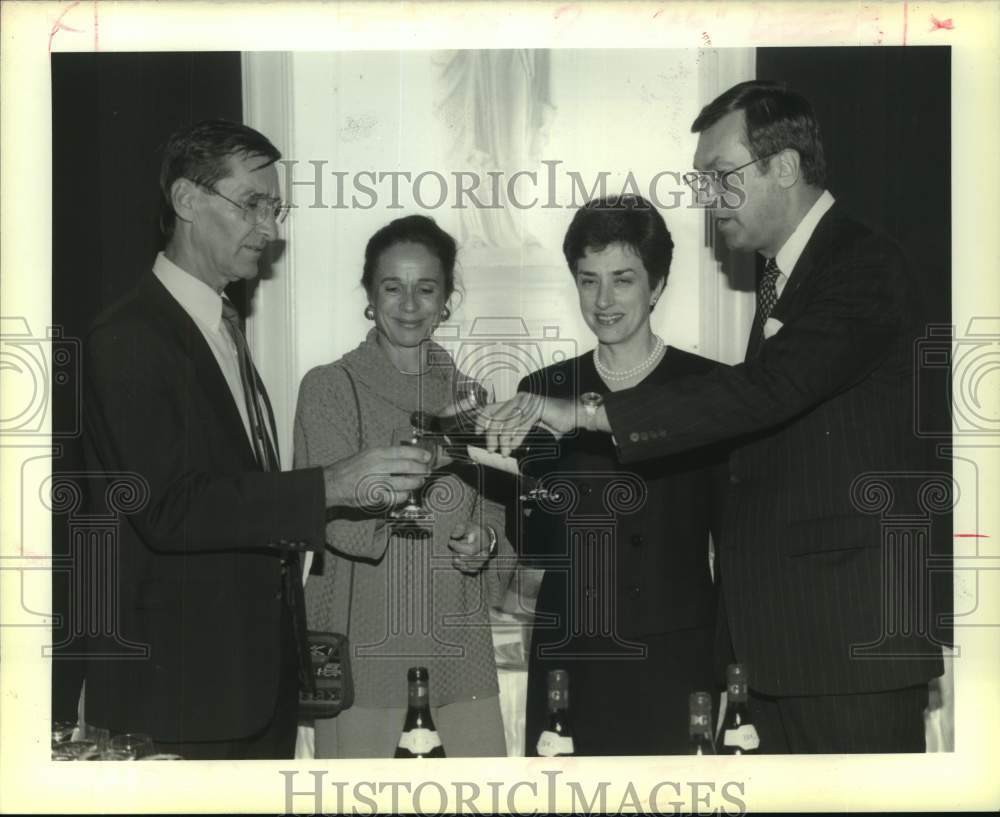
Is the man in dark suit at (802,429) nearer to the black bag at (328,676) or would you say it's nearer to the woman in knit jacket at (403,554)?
the woman in knit jacket at (403,554)

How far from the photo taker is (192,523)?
260 centimetres

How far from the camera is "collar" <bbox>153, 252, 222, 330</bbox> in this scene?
2.65 meters

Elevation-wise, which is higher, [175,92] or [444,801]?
[175,92]

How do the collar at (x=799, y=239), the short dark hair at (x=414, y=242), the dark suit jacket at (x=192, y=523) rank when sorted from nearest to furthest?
the dark suit jacket at (x=192, y=523), the collar at (x=799, y=239), the short dark hair at (x=414, y=242)

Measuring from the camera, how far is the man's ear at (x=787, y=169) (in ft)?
8.97

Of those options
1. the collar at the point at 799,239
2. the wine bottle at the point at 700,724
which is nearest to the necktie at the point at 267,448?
the wine bottle at the point at 700,724

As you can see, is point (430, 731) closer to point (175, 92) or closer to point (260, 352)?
point (260, 352)

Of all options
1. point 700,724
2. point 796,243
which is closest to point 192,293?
point 796,243

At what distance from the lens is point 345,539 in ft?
9.08

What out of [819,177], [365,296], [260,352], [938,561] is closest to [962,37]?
[819,177]

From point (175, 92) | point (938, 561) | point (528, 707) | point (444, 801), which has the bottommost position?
point (444, 801)

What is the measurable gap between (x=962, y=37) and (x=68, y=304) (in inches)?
77.3

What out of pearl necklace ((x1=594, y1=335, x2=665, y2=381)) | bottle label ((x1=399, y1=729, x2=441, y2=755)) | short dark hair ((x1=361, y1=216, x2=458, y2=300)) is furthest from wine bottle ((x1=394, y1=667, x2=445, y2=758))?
short dark hair ((x1=361, y1=216, x2=458, y2=300))

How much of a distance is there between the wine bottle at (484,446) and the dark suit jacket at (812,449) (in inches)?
8.9
